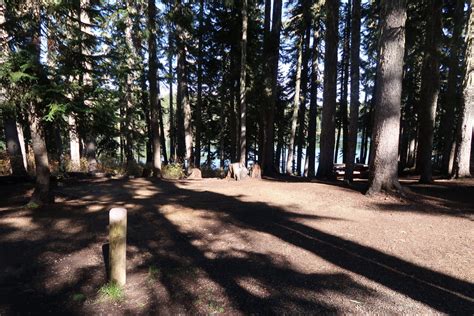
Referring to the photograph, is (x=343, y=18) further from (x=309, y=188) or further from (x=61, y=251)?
(x=61, y=251)

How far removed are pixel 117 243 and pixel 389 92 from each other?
289 inches

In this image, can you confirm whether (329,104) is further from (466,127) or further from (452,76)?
(452,76)

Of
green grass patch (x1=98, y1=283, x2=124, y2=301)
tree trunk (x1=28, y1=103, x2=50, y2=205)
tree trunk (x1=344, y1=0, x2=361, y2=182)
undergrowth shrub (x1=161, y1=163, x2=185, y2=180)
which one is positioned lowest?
green grass patch (x1=98, y1=283, x2=124, y2=301)

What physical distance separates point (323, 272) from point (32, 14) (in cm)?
745

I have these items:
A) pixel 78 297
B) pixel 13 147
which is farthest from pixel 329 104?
pixel 13 147

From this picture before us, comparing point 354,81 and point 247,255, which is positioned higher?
point 354,81

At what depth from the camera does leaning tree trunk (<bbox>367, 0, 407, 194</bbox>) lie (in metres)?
7.54

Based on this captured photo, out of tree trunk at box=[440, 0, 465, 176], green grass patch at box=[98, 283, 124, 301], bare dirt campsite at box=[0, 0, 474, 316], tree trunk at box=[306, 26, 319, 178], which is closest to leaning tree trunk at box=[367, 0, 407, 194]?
bare dirt campsite at box=[0, 0, 474, 316]

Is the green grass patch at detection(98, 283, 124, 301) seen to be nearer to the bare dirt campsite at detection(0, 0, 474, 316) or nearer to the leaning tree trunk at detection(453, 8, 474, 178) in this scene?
the bare dirt campsite at detection(0, 0, 474, 316)

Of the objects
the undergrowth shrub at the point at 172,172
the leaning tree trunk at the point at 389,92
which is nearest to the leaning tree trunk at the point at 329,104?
the leaning tree trunk at the point at 389,92

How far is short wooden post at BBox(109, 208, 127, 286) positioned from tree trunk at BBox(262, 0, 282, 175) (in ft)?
38.9

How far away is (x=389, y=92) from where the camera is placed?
25.1 ft

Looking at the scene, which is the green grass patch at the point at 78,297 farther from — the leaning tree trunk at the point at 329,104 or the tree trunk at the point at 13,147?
the leaning tree trunk at the point at 329,104

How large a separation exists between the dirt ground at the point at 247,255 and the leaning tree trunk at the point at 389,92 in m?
0.84
